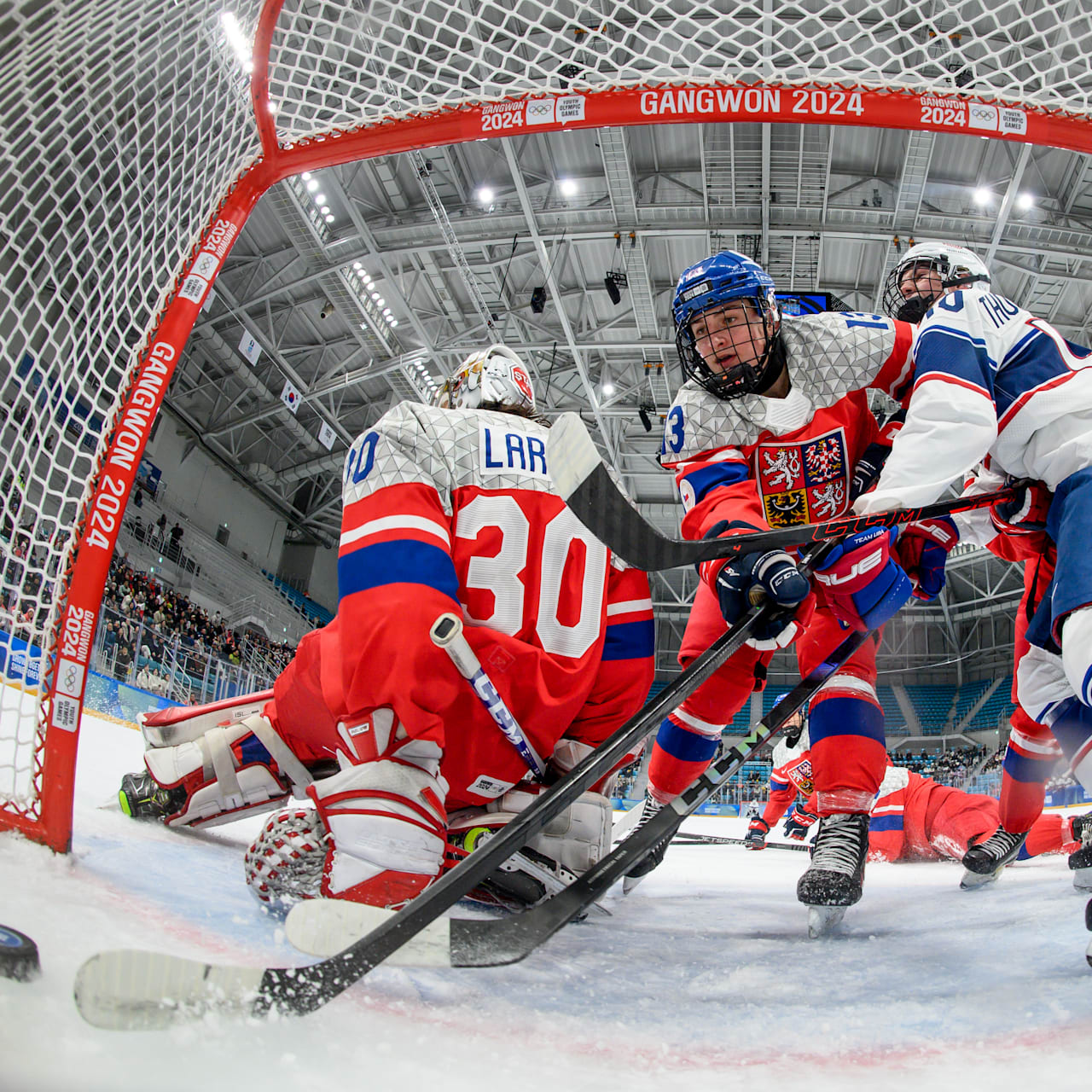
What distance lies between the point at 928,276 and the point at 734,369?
2.90 ft

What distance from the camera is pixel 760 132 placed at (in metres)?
8.20

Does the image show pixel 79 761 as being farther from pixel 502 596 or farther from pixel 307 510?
pixel 307 510

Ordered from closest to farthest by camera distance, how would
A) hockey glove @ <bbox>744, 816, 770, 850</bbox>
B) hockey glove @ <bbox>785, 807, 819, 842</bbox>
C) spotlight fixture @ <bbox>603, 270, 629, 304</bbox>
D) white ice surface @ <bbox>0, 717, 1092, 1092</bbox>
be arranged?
white ice surface @ <bbox>0, 717, 1092, 1092</bbox>, hockey glove @ <bbox>744, 816, 770, 850</bbox>, hockey glove @ <bbox>785, 807, 819, 842</bbox>, spotlight fixture @ <bbox>603, 270, 629, 304</bbox>

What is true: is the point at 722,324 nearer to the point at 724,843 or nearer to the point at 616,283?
the point at 724,843

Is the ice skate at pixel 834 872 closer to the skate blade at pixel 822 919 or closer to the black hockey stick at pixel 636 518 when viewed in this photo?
Answer: the skate blade at pixel 822 919

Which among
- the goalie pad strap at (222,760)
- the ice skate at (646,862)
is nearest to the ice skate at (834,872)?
the ice skate at (646,862)

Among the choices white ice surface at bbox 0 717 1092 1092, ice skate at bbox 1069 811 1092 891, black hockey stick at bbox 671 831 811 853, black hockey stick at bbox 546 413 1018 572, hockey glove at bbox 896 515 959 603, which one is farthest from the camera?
black hockey stick at bbox 671 831 811 853

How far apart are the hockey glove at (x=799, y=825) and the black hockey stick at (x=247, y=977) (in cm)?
443

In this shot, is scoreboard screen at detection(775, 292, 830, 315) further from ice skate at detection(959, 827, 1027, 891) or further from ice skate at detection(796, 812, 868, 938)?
ice skate at detection(959, 827, 1027, 891)

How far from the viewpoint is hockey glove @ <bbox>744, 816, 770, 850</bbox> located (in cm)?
435

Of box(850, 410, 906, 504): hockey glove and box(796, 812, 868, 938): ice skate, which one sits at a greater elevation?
box(850, 410, 906, 504): hockey glove

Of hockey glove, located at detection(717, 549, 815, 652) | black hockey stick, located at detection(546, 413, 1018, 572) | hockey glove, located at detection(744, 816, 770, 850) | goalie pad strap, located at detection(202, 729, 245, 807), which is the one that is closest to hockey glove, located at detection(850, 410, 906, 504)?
black hockey stick, located at detection(546, 413, 1018, 572)

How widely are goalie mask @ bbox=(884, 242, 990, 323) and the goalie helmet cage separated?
0.33m

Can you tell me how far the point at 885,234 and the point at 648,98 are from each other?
7858 millimetres
